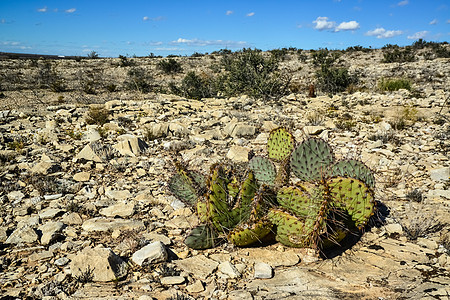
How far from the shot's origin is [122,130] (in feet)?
24.2

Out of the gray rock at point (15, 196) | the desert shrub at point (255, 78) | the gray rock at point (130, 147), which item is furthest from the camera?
the desert shrub at point (255, 78)

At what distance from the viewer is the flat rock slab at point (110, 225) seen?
3658mm

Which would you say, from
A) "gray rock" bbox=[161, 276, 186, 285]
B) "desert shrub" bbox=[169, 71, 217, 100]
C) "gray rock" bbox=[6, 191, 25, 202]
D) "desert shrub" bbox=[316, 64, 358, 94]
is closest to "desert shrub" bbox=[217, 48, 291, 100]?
"desert shrub" bbox=[169, 71, 217, 100]

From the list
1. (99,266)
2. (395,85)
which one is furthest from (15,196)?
(395,85)

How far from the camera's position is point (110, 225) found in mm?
3707

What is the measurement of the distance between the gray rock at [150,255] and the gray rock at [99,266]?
14 cm

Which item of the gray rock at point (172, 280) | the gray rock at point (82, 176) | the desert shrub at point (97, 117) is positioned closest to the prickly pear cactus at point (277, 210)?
the gray rock at point (172, 280)

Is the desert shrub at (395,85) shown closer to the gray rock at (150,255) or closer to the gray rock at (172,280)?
the gray rock at (150,255)

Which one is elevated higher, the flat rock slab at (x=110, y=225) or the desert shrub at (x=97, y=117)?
the desert shrub at (x=97, y=117)

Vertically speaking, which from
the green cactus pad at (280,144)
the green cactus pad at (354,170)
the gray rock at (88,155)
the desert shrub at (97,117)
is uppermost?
the desert shrub at (97,117)

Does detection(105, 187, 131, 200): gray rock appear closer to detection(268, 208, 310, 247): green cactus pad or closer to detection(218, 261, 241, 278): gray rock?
detection(218, 261, 241, 278): gray rock

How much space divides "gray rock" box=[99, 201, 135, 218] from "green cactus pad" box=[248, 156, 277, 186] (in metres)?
1.70

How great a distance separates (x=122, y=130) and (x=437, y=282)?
6548 millimetres

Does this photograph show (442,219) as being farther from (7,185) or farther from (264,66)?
(264,66)
